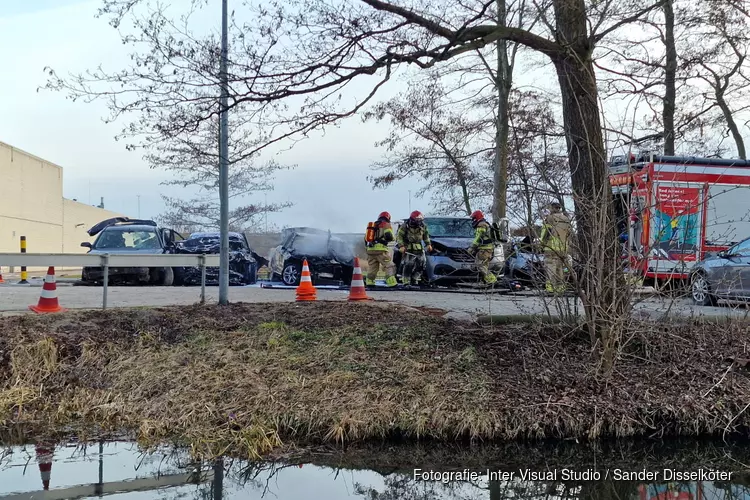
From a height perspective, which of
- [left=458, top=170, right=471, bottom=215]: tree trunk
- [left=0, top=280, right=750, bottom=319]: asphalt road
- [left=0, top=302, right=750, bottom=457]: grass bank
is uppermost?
[left=458, top=170, right=471, bottom=215]: tree trunk

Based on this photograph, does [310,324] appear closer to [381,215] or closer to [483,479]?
[483,479]

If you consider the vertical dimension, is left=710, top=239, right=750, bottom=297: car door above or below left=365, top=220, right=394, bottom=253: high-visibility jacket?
below

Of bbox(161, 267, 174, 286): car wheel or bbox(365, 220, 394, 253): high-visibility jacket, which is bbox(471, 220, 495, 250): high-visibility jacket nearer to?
bbox(365, 220, 394, 253): high-visibility jacket

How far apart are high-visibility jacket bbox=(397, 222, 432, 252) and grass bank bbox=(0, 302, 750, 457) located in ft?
22.2

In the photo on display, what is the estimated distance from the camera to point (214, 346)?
257 inches

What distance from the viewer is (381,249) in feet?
45.8

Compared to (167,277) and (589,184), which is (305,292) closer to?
(589,184)

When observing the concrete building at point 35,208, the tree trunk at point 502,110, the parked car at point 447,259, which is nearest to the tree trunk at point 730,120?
the tree trunk at point 502,110

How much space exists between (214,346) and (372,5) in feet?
13.0

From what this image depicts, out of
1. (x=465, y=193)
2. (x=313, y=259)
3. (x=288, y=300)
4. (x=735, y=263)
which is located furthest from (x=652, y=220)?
(x=465, y=193)

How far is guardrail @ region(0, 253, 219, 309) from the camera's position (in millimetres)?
8390

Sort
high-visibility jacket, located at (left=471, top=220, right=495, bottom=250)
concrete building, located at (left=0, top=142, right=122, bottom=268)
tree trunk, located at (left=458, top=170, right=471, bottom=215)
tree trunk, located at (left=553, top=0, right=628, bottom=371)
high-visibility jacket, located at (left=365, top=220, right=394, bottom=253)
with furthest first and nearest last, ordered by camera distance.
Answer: concrete building, located at (left=0, top=142, right=122, bottom=268)
tree trunk, located at (left=458, top=170, right=471, bottom=215)
high-visibility jacket, located at (left=365, top=220, right=394, bottom=253)
high-visibility jacket, located at (left=471, top=220, right=495, bottom=250)
tree trunk, located at (left=553, top=0, right=628, bottom=371)

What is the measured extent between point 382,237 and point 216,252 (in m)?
5.05

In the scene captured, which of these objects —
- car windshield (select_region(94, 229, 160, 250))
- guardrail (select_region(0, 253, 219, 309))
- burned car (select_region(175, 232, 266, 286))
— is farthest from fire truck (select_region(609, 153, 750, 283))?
car windshield (select_region(94, 229, 160, 250))
